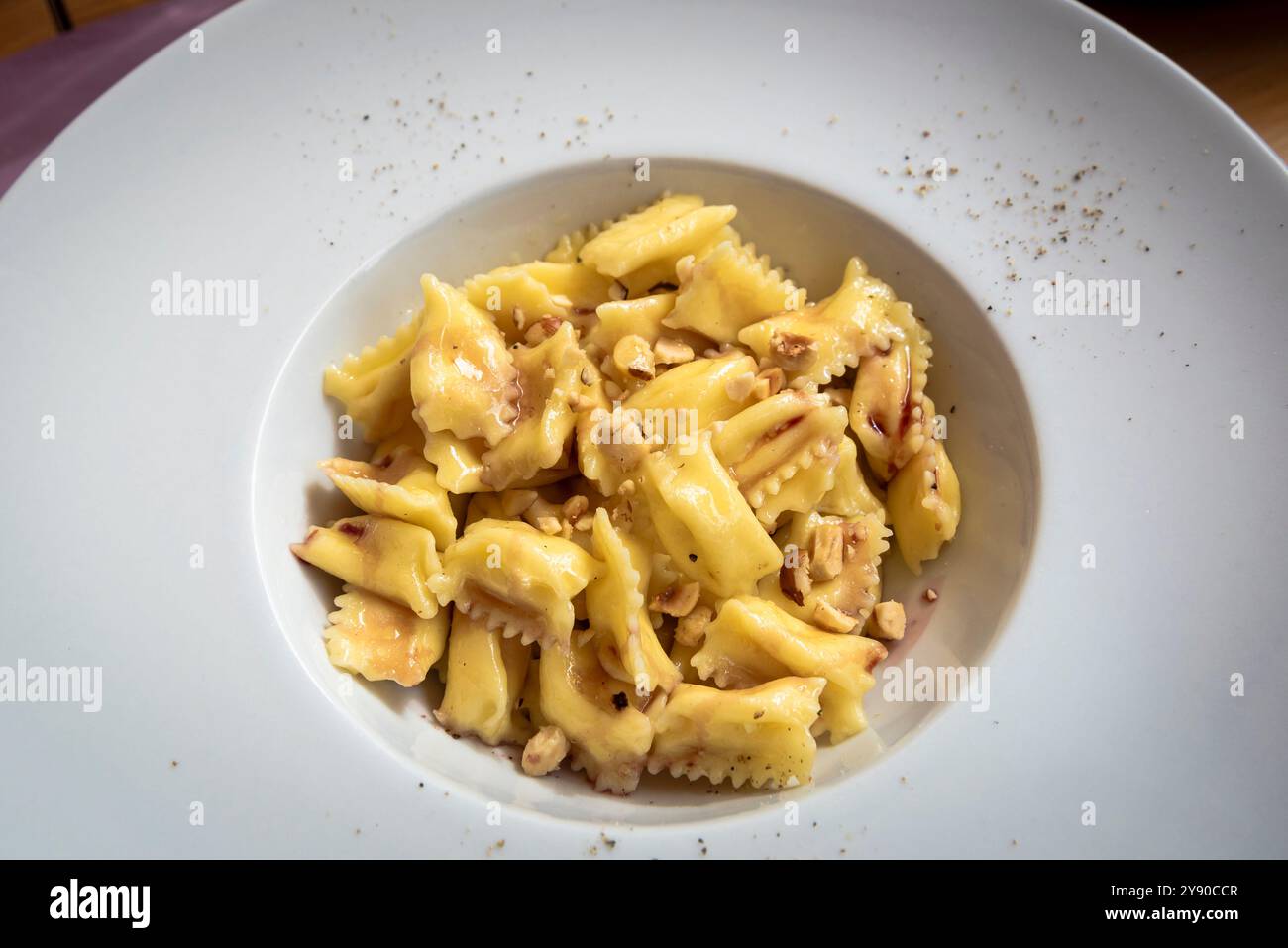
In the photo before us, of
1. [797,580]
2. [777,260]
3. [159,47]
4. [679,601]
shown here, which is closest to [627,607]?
[679,601]

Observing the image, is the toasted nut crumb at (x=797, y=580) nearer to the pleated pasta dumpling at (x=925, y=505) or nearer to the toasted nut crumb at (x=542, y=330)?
the pleated pasta dumpling at (x=925, y=505)

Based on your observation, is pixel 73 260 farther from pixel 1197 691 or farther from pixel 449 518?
pixel 1197 691

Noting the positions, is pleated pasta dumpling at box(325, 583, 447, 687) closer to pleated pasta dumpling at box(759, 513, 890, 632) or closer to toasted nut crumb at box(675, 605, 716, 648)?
toasted nut crumb at box(675, 605, 716, 648)

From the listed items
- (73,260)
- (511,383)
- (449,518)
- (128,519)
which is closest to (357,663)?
(449,518)

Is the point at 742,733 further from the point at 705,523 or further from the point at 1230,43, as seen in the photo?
the point at 1230,43

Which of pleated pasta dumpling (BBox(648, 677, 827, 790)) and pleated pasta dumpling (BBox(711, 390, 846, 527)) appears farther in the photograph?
pleated pasta dumpling (BBox(711, 390, 846, 527))

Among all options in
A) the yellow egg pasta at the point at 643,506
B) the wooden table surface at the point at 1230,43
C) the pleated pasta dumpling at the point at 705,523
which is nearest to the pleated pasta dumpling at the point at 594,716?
the yellow egg pasta at the point at 643,506

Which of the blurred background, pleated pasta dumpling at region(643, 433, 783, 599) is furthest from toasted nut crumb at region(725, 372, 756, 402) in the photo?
the blurred background
